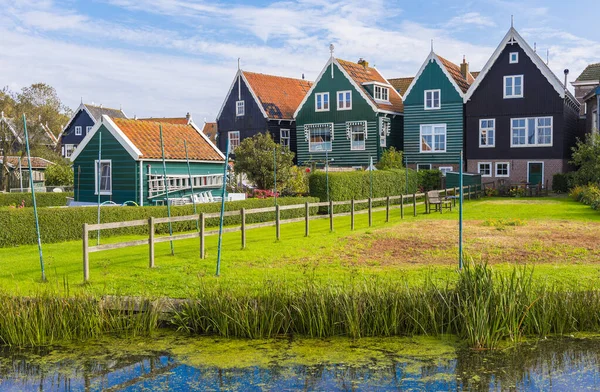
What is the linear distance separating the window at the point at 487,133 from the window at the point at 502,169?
1.34 meters

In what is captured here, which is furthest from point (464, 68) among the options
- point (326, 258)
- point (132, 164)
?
point (326, 258)

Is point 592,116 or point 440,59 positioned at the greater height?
point 440,59

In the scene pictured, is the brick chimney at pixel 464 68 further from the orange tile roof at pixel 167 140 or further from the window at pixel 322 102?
the orange tile roof at pixel 167 140

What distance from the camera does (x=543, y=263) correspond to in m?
14.0

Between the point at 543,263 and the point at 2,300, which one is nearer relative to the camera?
the point at 2,300

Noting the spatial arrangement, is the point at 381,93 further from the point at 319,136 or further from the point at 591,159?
the point at 591,159

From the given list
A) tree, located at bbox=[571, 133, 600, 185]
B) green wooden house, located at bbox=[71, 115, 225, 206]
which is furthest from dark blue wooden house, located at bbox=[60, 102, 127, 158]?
tree, located at bbox=[571, 133, 600, 185]

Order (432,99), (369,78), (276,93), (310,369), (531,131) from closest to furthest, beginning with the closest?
(310,369)
(531,131)
(432,99)
(369,78)
(276,93)

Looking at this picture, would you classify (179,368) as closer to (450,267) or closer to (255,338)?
(255,338)

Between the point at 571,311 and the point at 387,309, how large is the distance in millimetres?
2827

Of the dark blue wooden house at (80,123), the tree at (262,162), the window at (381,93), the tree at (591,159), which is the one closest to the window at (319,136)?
the window at (381,93)

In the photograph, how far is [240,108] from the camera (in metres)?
48.7

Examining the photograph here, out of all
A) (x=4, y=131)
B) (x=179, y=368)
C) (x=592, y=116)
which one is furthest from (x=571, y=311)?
(x=4, y=131)

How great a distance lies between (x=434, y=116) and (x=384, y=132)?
3611mm
